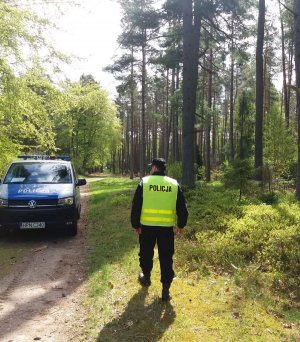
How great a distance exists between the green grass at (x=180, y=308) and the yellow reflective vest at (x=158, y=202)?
1.16m

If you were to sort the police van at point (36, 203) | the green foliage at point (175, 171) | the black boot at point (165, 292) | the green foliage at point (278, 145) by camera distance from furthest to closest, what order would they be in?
the green foliage at point (278, 145), the green foliage at point (175, 171), the police van at point (36, 203), the black boot at point (165, 292)

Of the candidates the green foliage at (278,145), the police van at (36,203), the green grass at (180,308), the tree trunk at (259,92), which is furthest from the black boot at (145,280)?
the green foliage at (278,145)

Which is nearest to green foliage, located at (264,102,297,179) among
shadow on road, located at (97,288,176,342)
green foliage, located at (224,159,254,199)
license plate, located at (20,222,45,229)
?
green foliage, located at (224,159,254,199)

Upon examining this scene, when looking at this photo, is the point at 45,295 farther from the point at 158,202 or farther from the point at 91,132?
the point at 91,132

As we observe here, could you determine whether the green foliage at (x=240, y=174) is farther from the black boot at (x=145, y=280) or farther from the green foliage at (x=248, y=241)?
the black boot at (x=145, y=280)

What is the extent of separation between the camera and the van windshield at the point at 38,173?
10000 millimetres

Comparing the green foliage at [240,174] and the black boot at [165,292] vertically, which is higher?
the green foliage at [240,174]

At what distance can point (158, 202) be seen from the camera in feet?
18.1

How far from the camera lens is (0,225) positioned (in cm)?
892

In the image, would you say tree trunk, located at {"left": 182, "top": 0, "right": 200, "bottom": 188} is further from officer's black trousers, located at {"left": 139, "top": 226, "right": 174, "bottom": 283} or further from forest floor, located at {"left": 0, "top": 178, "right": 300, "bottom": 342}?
officer's black trousers, located at {"left": 139, "top": 226, "right": 174, "bottom": 283}

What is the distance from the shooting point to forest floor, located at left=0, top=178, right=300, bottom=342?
4.58 meters

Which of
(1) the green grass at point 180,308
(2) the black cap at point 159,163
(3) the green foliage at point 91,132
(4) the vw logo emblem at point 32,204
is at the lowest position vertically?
(1) the green grass at point 180,308

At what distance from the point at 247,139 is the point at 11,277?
30.8m

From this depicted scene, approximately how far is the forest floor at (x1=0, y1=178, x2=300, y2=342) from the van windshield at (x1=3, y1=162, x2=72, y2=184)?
7.43ft
